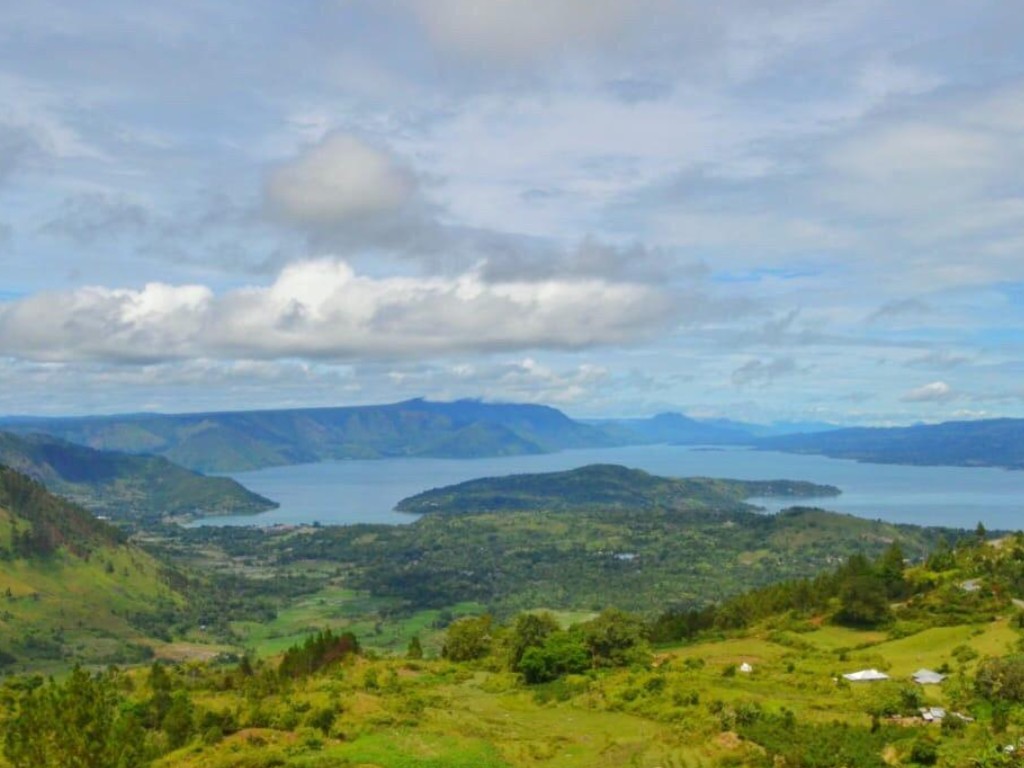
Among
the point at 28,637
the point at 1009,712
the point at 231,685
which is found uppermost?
the point at 1009,712

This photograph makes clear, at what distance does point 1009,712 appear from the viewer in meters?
42.8

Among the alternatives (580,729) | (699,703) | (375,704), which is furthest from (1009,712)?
(375,704)

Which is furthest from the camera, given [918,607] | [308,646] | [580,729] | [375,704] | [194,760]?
[918,607]

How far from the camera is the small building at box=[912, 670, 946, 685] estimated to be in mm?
53741

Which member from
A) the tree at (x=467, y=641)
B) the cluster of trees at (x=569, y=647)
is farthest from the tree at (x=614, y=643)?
the tree at (x=467, y=641)

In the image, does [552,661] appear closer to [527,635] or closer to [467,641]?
[527,635]

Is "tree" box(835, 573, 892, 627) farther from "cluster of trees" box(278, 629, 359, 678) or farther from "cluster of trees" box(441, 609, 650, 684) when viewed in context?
"cluster of trees" box(278, 629, 359, 678)

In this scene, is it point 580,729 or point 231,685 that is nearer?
point 580,729

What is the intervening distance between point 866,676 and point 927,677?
3712mm

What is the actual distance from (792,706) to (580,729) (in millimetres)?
11376

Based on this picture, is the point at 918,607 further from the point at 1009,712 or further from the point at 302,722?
the point at 302,722

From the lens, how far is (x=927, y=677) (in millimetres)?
54656

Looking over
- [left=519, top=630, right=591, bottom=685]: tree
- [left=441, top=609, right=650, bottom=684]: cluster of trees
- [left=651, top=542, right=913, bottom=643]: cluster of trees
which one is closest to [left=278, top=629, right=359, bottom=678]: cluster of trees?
[left=441, top=609, right=650, bottom=684]: cluster of trees

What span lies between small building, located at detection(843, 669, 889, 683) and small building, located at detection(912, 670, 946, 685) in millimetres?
1779
